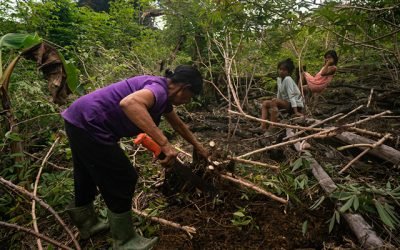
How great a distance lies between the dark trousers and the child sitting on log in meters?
3.40

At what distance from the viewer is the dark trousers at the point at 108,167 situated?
6.59ft

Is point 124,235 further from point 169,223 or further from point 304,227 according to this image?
point 304,227

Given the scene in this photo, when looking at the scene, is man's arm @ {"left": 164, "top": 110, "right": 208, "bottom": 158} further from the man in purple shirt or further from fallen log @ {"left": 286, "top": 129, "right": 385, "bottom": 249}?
fallen log @ {"left": 286, "top": 129, "right": 385, "bottom": 249}

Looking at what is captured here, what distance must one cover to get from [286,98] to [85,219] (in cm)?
407

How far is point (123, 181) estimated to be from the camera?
2.08 m

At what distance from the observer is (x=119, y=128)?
2.10 meters

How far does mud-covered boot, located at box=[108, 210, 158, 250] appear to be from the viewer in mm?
2123

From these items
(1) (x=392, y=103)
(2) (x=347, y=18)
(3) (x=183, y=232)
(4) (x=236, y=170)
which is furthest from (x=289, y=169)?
(1) (x=392, y=103)

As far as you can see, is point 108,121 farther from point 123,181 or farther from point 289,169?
point 289,169

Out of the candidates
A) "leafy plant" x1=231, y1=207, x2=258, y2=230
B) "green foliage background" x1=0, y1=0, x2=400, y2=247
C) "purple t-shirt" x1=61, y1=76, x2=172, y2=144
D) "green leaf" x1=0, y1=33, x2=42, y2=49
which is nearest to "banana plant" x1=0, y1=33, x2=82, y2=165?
"green leaf" x1=0, y1=33, x2=42, y2=49

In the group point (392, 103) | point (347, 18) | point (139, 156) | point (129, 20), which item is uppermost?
point (129, 20)

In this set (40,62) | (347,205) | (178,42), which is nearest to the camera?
(347,205)

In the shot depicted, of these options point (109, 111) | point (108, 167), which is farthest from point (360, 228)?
point (109, 111)

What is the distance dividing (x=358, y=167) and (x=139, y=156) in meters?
2.66
